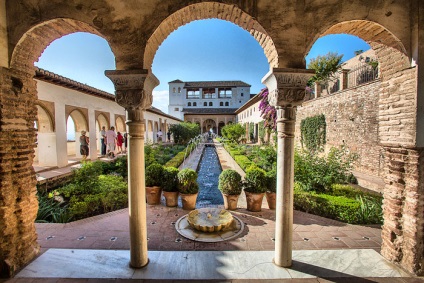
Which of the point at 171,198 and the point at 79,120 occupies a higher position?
the point at 79,120

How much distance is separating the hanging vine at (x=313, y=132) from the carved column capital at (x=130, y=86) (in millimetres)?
12293

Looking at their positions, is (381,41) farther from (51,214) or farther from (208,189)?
(51,214)

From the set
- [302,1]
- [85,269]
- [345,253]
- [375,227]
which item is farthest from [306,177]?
[85,269]

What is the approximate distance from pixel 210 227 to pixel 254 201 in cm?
158

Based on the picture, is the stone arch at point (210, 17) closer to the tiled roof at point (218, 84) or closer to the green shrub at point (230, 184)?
the green shrub at point (230, 184)

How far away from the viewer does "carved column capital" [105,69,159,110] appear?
293 cm

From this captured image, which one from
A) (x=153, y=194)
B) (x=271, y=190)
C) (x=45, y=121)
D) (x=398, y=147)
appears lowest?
(x=153, y=194)

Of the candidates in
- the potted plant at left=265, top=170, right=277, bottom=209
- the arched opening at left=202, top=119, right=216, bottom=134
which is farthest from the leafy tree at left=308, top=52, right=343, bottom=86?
the arched opening at left=202, top=119, right=216, bottom=134

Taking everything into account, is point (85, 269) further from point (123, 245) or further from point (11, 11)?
point (11, 11)

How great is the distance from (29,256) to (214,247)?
10.0ft

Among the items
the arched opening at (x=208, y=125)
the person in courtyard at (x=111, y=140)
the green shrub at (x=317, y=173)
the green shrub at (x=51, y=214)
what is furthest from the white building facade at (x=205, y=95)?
the green shrub at (x=51, y=214)

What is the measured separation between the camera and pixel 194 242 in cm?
382

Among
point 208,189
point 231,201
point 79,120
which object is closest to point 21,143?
point 231,201

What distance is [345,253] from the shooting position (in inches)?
135
